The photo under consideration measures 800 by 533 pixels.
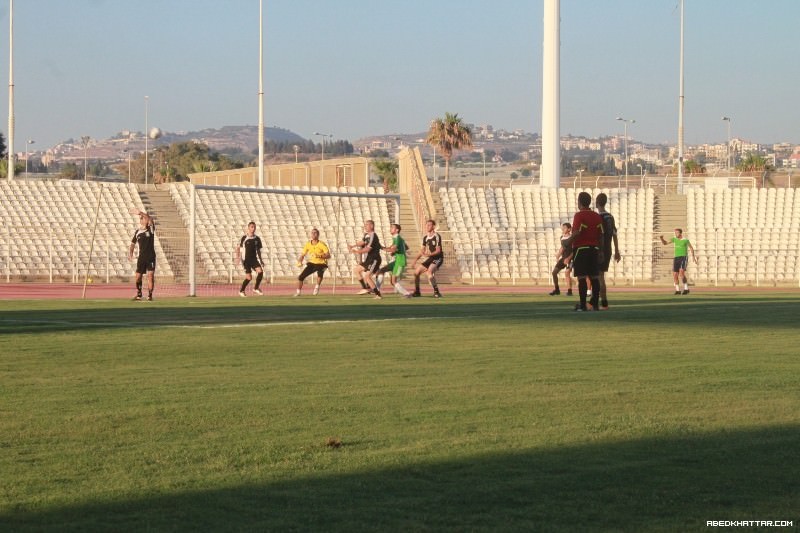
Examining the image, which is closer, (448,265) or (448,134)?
(448,265)

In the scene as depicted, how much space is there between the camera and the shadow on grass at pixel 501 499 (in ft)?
18.0

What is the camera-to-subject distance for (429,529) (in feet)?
17.7

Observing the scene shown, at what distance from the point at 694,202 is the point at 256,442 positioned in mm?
45507

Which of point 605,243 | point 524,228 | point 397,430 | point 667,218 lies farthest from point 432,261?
point 667,218

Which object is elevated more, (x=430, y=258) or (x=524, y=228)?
(x=524, y=228)

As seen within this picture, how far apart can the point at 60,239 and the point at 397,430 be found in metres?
34.2

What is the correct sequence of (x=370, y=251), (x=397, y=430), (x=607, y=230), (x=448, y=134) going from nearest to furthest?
(x=397, y=430), (x=607, y=230), (x=370, y=251), (x=448, y=134)

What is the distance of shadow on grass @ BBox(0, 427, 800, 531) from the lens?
18.0 ft

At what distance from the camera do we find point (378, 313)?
66.7 feet

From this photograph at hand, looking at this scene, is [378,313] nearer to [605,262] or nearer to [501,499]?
[605,262]

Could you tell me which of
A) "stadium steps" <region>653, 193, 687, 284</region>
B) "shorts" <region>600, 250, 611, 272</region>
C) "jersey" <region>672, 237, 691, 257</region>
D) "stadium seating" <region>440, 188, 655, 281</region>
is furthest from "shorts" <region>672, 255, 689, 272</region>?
"shorts" <region>600, 250, 611, 272</region>

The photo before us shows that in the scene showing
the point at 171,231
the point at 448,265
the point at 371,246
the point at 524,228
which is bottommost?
the point at 448,265

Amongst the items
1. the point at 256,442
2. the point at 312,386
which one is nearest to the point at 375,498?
the point at 256,442

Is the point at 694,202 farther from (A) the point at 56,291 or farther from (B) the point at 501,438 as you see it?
(B) the point at 501,438
